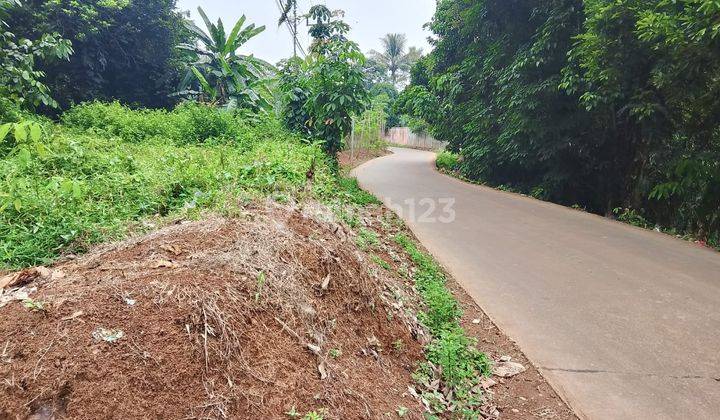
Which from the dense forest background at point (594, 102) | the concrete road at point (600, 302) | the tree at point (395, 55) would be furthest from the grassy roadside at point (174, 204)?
the tree at point (395, 55)

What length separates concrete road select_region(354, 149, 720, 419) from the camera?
10.5 ft

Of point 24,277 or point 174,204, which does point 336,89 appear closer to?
point 174,204

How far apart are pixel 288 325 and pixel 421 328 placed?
5.57 feet

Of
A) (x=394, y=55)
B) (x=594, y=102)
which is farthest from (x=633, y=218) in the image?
A: (x=394, y=55)

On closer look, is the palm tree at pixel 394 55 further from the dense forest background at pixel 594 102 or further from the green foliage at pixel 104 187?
the green foliage at pixel 104 187

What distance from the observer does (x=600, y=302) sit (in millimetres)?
4625

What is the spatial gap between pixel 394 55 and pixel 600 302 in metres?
54.5

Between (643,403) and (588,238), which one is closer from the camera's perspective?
(643,403)

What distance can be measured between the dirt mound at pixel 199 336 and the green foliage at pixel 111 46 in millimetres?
12137

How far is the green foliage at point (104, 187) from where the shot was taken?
378 cm

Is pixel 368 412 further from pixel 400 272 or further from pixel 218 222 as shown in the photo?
pixel 400 272

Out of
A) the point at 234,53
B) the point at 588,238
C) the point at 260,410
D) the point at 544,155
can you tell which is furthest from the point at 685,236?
the point at 234,53

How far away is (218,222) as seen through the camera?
3.77 m

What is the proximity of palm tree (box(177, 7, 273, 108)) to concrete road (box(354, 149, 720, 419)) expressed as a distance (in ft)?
36.3
